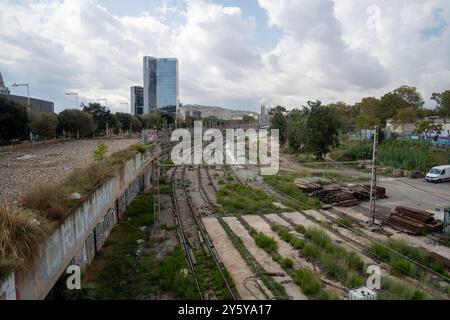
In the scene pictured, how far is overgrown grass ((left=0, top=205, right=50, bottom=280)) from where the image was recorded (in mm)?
5293

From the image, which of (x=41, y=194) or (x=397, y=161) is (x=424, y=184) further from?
(x=41, y=194)

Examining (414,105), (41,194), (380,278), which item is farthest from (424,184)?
(414,105)

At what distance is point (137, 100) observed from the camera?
474ft

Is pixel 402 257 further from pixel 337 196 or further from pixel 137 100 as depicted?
pixel 137 100

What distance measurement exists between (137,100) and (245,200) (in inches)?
5190

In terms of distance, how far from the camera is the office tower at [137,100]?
142 metres

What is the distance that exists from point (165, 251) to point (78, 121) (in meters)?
47.1

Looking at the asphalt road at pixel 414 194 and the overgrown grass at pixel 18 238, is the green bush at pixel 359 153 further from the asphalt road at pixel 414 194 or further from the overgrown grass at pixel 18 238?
the overgrown grass at pixel 18 238

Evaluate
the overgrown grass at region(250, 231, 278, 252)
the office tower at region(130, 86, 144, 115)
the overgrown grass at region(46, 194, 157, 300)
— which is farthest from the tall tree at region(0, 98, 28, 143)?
the office tower at region(130, 86, 144, 115)

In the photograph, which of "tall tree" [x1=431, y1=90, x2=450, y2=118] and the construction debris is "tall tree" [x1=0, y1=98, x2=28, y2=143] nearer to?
the construction debris

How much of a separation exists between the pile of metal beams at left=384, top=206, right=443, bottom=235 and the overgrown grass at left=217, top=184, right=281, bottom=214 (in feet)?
20.2

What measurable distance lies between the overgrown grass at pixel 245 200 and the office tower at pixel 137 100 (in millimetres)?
123903

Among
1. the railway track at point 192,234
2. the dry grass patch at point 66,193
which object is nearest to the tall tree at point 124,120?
the railway track at point 192,234

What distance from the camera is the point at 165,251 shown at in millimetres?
13398
